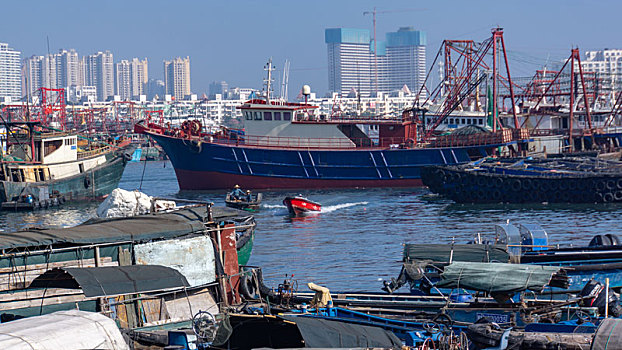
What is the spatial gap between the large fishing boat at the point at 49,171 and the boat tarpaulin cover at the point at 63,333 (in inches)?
1504

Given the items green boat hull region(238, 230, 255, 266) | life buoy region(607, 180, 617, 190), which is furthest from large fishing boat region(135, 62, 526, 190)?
green boat hull region(238, 230, 255, 266)

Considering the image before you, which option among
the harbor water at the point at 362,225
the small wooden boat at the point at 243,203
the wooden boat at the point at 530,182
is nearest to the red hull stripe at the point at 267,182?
the harbor water at the point at 362,225

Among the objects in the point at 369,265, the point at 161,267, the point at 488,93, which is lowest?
the point at 369,265

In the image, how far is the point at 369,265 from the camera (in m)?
28.7

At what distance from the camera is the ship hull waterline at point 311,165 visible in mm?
53969

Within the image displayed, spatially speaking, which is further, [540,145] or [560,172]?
[540,145]

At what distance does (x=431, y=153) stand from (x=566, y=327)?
39126 mm

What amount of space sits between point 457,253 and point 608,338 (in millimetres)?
7816

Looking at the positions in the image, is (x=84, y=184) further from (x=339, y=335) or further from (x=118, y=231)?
(x=339, y=335)

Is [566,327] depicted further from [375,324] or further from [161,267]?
[161,267]

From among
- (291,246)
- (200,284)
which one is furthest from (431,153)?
(200,284)

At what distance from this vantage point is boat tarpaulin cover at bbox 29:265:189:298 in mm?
15133

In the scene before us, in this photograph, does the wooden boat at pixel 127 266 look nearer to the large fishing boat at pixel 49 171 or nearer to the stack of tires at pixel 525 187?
the stack of tires at pixel 525 187

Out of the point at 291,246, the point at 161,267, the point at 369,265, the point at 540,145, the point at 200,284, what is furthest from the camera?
the point at 540,145
